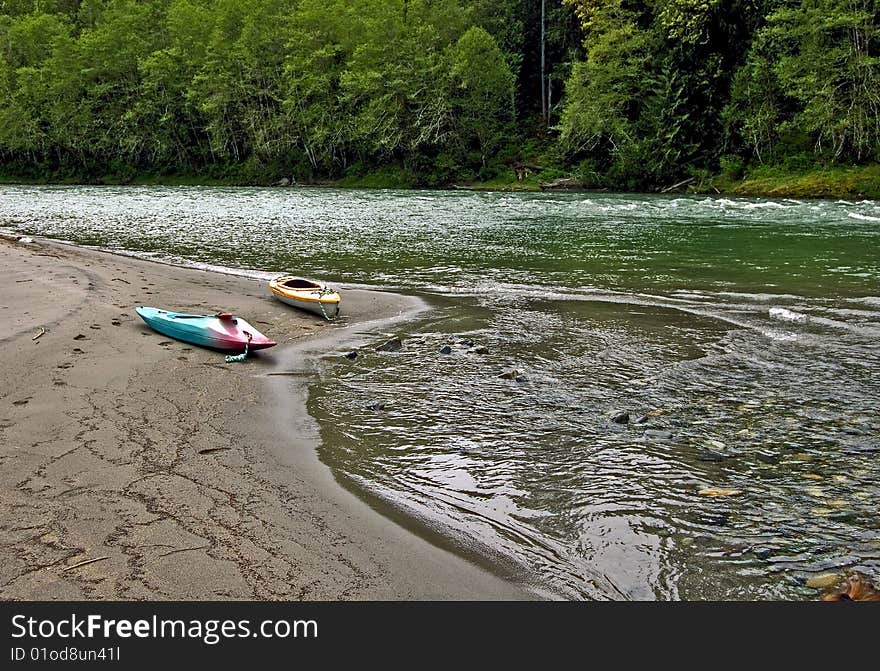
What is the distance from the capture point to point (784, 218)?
26156 mm

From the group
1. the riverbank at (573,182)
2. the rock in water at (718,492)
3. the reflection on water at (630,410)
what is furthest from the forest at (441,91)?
the rock in water at (718,492)

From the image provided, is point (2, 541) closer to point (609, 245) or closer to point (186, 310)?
point (186, 310)

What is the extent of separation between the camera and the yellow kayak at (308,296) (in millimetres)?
12070

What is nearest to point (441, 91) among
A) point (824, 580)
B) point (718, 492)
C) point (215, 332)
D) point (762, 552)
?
point (215, 332)

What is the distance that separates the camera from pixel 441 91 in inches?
2157

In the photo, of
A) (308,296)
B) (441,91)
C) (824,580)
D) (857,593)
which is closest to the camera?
(857,593)

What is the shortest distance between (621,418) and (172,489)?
410 cm

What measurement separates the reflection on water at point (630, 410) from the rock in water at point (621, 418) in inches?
0.7

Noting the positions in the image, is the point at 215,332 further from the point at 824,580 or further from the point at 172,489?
the point at 824,580

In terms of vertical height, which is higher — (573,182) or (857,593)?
(573,182)

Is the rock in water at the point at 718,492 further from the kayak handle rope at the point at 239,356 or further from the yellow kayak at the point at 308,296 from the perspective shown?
the yellow kayak at the point at 308,296

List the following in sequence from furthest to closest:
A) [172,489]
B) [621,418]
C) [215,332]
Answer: [215,332], [621,418], [172,489]

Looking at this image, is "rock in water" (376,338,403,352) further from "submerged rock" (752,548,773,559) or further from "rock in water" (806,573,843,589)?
"rock in water" (806,573,843,589)

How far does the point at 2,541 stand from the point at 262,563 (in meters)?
1.61
